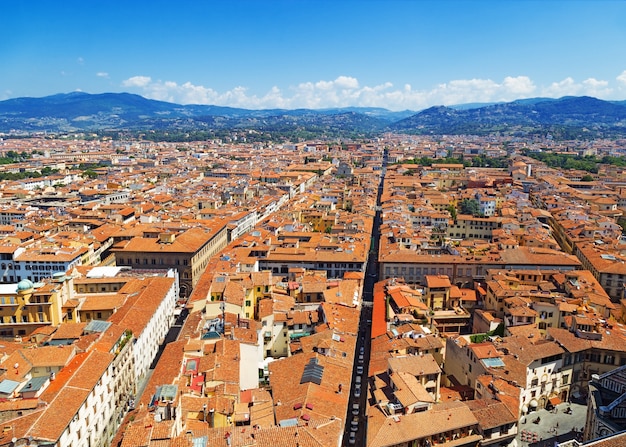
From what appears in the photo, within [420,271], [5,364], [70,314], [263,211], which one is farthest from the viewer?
[263,211]

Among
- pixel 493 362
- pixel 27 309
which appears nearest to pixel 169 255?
pixel 27 309

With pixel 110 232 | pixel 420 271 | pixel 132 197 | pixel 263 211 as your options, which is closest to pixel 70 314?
pixel 110 232

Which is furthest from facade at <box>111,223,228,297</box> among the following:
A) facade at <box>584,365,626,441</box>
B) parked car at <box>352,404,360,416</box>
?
facade at <box>584,365,626,441</box>

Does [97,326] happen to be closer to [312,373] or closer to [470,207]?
[312,373]

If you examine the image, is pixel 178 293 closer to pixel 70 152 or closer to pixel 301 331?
pixel 301 331

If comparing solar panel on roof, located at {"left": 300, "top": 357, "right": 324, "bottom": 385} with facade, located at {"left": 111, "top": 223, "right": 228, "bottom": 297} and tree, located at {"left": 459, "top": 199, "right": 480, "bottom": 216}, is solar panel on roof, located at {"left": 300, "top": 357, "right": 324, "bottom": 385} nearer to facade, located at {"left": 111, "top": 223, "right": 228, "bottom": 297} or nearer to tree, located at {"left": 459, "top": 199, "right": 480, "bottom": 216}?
facade, located at {"left": 111, "top": 223, "right": 228, "bottom": 297}
